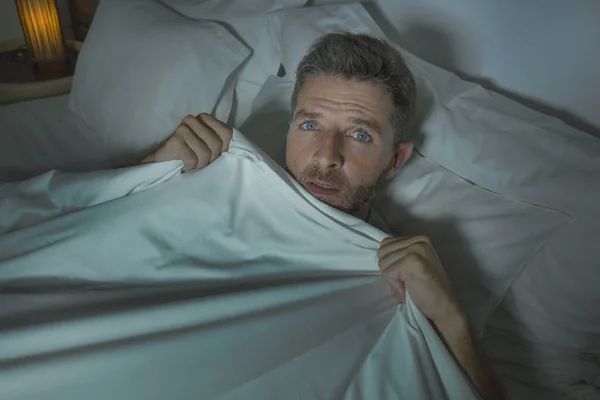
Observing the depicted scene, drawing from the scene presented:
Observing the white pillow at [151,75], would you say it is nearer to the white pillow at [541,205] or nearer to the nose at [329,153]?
the nose at [329,153]

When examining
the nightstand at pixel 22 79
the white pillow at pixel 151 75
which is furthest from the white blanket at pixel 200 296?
the nightstand at pixel 22 79

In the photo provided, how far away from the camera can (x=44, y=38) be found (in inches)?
75.0

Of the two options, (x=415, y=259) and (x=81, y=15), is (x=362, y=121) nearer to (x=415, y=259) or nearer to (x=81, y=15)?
(x=415, y=259)

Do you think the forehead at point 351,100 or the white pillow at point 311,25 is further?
the white pillow at point 311,25

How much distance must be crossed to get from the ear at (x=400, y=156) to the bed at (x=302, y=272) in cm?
3

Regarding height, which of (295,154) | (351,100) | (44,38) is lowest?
(44,38)

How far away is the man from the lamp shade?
3.69ft

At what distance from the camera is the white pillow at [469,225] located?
96 cm

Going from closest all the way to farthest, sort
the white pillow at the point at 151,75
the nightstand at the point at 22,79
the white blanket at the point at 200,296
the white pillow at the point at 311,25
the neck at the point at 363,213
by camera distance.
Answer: the white blanket at the point at 200,296
the neck at the point at 363,213
the white pillow at the point at 311,25
the white pillow at the point at 151,75
the nightstand at the point at 22,79

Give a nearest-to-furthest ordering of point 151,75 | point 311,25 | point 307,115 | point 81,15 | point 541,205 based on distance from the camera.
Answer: point 541,205 → point 307,115 → point 311,25 → point 151,75 → point 81,15

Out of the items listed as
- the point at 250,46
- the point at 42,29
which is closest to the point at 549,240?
the point at 250,46

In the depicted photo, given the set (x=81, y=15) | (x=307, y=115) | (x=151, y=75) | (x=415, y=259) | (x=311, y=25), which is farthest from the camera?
(x=81, y=15)

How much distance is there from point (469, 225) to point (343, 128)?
30 cm

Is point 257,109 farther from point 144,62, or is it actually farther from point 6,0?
point 6,0
